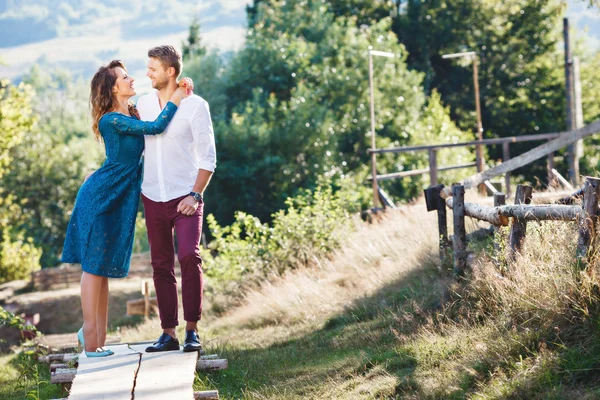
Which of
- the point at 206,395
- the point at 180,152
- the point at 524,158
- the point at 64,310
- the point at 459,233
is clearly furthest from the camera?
the point at 64,310

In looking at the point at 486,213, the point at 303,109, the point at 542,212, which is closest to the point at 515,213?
the point at 542,212

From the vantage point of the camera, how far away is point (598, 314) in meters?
5.07

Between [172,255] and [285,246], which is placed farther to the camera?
[285,246]

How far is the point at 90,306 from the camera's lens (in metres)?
5.81

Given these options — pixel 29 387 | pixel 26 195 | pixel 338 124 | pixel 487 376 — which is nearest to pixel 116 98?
pixel 29 387

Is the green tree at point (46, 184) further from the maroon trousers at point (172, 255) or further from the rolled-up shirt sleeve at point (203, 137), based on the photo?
the rolled-up shirt sleeve at point (203, 137)

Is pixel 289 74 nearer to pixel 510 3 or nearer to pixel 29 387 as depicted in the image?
pixel 510 3

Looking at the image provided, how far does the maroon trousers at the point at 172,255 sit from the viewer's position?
19.1 feet

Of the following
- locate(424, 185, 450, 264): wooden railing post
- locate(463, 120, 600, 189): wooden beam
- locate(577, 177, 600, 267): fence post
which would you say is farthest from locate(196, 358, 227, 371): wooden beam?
locate(463, 120, 600, 189): wooden beam

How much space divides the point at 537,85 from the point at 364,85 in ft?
33.0

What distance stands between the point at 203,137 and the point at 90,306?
56.6 inches

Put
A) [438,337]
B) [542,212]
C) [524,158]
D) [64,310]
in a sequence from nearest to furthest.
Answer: [542,212]
[438,337]
[524,158]
[64,310]

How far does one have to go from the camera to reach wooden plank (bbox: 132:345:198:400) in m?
4.81

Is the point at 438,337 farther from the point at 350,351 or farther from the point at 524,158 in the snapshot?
the point at 524,158
